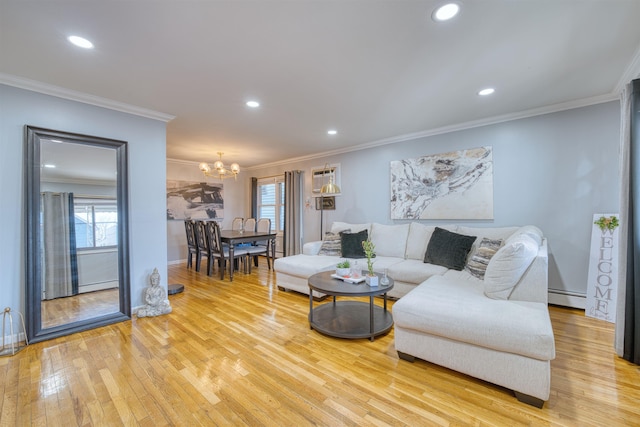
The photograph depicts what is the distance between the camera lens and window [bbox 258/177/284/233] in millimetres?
6648

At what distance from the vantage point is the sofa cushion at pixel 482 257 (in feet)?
9.34

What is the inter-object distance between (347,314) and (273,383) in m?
1.24

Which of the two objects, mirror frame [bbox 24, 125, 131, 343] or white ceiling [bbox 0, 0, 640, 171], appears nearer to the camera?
white ceiling [bbox 0, 0, 640, 171]

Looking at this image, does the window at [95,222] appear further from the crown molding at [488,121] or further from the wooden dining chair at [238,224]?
the crown molding at [488,121]

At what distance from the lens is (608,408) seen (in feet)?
5.21

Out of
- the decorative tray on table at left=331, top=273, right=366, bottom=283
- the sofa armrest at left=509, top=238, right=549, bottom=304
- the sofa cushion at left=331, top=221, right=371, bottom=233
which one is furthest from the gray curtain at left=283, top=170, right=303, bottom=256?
the sofa armrest at left=509, top=238, right=549, bottom=304

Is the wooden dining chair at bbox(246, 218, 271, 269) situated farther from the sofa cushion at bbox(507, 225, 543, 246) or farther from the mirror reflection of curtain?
the sofa cushion at bbox(507, 225, 543, 246)

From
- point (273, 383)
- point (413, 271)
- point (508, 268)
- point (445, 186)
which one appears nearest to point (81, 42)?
point (273, 383)

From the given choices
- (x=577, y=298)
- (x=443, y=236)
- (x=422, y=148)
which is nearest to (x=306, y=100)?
(x=422, y=148)

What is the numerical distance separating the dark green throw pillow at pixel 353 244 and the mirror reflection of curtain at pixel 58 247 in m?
3.28

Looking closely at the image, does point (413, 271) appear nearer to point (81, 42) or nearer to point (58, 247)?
point (81, 42)

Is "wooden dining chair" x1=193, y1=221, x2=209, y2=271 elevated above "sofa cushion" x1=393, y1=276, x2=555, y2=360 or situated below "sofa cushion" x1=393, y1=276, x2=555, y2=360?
above

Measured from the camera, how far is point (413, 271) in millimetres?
3299

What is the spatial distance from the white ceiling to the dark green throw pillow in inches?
72.3
